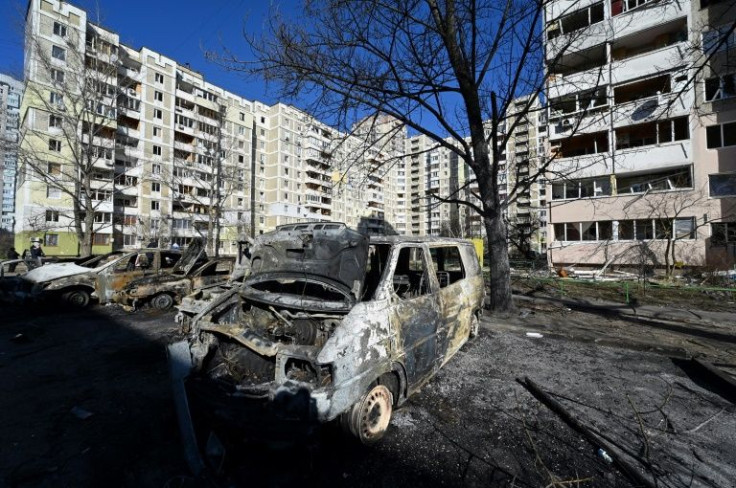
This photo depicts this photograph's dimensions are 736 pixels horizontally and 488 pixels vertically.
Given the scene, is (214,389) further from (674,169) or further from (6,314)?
(674,169)

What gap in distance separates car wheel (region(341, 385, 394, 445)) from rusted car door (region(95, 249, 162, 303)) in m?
8.61

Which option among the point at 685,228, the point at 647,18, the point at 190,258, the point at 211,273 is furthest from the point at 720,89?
the point at 190,258

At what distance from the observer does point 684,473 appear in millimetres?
2488

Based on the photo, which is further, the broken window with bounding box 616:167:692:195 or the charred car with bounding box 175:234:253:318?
the broken window with bounding box 616:167:692:195

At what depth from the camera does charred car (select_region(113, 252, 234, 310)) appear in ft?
27.3

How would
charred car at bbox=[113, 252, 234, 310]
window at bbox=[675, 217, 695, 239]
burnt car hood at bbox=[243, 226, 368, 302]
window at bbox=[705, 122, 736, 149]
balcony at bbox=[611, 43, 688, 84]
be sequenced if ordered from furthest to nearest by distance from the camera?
balcony at bbox=[611, 43, 688, 84], window at bbox=[675, 217, 695, 239], window at bbox=[705, 122, 736, 149], charred car at bbox=[113, 252, 234, 310], burnt car hood at bbox=[243, 226, 368, 302]

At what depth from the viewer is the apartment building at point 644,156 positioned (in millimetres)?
16031

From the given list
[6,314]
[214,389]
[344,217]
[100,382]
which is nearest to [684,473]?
[214,389]

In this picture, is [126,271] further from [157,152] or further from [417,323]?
[157,152]

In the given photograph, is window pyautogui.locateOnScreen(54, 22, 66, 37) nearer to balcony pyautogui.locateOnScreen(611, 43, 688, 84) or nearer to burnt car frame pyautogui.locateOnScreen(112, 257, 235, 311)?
burnt car frame pyautogui.locateOnScreen(112, 257, 235, 311)

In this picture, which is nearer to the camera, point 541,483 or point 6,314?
point 541,483

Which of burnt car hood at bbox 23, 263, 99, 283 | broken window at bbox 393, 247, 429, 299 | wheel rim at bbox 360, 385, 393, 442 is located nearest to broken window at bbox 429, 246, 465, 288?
broken window at bbox 393, 247, 429, 299

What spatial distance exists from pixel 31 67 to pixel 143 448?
33.4 m

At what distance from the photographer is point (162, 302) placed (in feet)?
28.7
